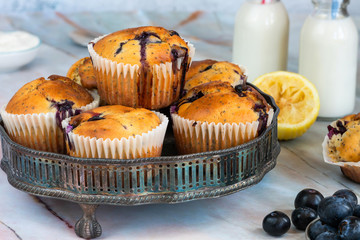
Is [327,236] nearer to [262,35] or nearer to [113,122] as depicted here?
[113,122]

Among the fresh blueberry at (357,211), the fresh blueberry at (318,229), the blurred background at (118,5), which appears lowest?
the blurred background at (118,5)

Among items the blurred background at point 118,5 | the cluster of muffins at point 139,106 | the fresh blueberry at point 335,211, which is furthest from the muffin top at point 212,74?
the blurred background at point 118,5

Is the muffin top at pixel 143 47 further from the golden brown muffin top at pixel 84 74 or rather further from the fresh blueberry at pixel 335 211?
the fresh blueberry at pixel 335 211

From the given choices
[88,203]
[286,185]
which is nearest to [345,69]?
[286,185]

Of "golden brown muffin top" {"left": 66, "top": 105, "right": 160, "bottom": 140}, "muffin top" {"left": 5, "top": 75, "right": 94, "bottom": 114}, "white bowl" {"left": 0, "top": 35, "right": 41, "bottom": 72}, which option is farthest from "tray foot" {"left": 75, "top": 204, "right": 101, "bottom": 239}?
"white bowl" {"left": 0, "top": 35, "right": 41, "bottom": 72}

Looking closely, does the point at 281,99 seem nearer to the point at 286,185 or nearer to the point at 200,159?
the point at 286,185

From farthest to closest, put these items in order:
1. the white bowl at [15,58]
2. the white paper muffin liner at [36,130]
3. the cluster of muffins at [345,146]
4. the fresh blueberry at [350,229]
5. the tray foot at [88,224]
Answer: the white bowl at [15,58] → the cluster of muffins at [345,146] → the white paper muffin liner at [36,130] → the tray foot at [88,224] → the fresh blueberry at [350,229]

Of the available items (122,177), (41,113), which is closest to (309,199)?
(122,177)
